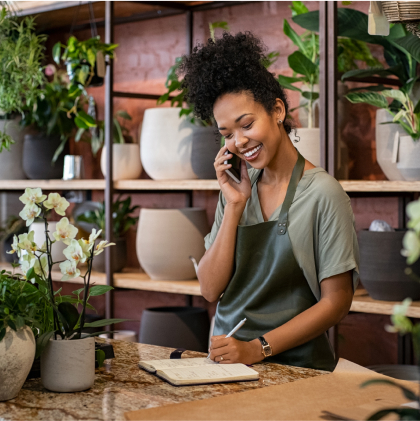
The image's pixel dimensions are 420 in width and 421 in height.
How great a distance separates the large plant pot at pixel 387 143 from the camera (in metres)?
2.34

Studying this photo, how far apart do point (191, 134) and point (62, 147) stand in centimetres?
89

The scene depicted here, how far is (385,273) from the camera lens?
2.27 metres

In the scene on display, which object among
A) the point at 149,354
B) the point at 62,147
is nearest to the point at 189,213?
the point at 62,147

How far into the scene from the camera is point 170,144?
2.84 metres

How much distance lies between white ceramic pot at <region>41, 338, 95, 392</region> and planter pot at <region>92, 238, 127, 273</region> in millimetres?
1869

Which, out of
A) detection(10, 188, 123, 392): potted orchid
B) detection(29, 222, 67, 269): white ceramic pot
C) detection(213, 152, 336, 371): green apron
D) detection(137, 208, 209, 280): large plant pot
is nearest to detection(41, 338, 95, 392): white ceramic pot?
detection(10, 188, 123, 392): potted orchid

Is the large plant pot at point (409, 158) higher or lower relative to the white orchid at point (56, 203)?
higher

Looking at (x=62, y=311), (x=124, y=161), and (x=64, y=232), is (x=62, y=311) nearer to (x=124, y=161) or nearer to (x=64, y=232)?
(x=64, y=232)

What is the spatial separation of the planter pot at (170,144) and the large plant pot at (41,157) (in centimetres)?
75

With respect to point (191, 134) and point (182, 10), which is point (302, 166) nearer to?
point (191, 134)

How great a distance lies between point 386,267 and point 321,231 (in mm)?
699

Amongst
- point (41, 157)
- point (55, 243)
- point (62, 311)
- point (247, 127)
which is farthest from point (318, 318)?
point (41, 157)

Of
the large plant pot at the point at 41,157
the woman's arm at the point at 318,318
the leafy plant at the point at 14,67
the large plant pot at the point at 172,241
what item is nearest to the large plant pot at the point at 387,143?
the woman's arm at the point at 318,318

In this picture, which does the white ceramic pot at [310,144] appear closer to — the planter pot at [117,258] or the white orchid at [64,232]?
the planter pot at [117,258]
